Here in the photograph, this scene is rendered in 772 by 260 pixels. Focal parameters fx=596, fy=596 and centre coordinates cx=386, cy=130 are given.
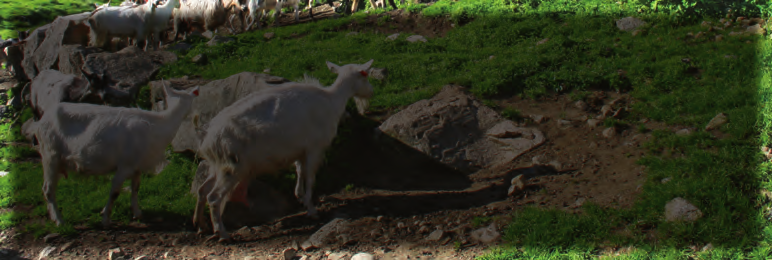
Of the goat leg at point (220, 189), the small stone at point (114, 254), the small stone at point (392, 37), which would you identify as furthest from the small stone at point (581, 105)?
the small stone at point (114, 254)

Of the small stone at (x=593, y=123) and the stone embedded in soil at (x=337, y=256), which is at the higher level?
the small stone at (x=593, y=123)

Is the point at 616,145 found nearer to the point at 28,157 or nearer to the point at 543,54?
the point at 543,54

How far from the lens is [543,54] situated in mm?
9828

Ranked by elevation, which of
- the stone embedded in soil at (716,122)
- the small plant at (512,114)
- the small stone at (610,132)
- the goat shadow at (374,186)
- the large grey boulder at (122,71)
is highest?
the large grey boulder at (122,71)

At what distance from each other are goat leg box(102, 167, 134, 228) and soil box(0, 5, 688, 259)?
12cm

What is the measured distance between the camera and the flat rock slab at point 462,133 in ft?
23.9

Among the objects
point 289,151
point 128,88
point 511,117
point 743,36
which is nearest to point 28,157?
point 128,88

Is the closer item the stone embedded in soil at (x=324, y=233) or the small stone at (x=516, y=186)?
the stone embedded in soil at (x=324, y=233)

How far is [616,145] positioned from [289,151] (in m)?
3.81

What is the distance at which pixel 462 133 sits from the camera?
757cm

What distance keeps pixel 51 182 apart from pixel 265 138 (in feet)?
7.74

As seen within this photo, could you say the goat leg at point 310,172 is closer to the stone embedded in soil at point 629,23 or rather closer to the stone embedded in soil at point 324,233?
the stone embedded in soil at point 324,233

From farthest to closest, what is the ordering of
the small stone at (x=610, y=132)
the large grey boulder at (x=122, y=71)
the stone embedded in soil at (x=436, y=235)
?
the large grey boulder at (x=122, y=71) → the small stone at (x=610, y=132) → the stone embedded in soil at (x=436, y=235)

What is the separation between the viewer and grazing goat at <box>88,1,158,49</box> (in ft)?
43.6
